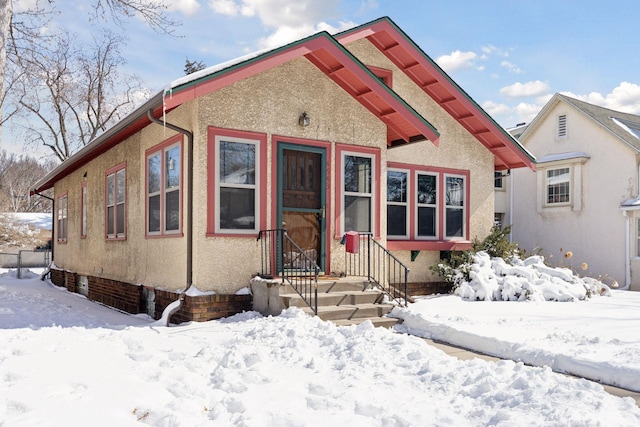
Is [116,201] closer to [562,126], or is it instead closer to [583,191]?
[583,191]

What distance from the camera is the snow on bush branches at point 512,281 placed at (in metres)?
10.6

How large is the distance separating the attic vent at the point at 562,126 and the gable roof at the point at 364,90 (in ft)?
25.7

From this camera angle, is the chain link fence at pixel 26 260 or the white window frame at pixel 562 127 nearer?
the white window frame at pixel 562 127

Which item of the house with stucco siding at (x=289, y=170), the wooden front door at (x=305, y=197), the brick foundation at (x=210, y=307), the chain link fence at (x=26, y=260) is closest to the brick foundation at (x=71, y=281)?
the house with stucco siding at (x=289, y=170)

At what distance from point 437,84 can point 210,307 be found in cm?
710

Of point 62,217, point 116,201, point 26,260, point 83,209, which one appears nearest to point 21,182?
point 26,260

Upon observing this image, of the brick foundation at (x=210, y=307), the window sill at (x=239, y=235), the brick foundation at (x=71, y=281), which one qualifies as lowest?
the brick foundation at (x=71, y=281)

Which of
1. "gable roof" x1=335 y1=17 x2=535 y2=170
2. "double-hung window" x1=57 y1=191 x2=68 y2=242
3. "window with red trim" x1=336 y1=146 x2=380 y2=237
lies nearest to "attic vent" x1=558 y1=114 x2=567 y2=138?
"gable roof" x1=335 y1=17 x2=535 y2=170

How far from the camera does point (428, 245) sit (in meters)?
11.7

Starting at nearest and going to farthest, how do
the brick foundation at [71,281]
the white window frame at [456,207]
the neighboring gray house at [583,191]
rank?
the white window frame at [456,207] < the brick foundation at [71,281] < the neighboring gray house at [583,191]

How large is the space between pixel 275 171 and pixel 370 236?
219cm

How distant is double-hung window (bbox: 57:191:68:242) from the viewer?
17312 millimetres

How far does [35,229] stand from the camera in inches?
1441

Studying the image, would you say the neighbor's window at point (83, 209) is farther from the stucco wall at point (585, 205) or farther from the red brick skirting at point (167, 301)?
the stucco wall at point (585, 205)
